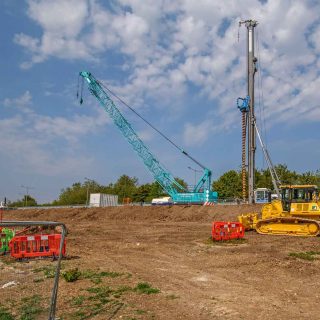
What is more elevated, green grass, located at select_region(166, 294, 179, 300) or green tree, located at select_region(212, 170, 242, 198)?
green tree, located at select_region(212, 170, 242, 198)

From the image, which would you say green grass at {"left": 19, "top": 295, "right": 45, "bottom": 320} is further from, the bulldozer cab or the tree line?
the tree line

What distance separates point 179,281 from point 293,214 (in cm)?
1370

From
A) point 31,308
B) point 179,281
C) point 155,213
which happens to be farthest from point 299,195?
point 155,213

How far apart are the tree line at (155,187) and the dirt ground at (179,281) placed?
49066 mm

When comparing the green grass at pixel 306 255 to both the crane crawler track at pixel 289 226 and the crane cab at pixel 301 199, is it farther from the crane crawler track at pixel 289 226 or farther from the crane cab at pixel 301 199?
the crane cab at pixel 301 199

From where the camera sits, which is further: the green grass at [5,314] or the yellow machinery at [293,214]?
the yellow machinery at [293,214]

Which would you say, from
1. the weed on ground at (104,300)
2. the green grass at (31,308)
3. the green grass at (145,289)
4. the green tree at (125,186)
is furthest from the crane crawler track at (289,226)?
the green tree at (125,186)

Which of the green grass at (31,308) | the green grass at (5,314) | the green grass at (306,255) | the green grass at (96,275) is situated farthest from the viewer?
the green grass at (306,255)

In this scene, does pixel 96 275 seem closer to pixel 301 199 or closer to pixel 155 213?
pixel 301 199

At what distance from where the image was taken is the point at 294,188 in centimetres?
2406

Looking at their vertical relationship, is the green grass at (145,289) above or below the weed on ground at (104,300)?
above

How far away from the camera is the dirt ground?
8703 millimetres

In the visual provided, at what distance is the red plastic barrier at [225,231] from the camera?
2062 centimetres

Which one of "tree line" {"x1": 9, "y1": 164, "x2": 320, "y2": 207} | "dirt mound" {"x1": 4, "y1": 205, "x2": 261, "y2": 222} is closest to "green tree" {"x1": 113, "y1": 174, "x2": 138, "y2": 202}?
"tree line" {"x1": 9, "y1": 164, "x2": 320, "y2": 207}
